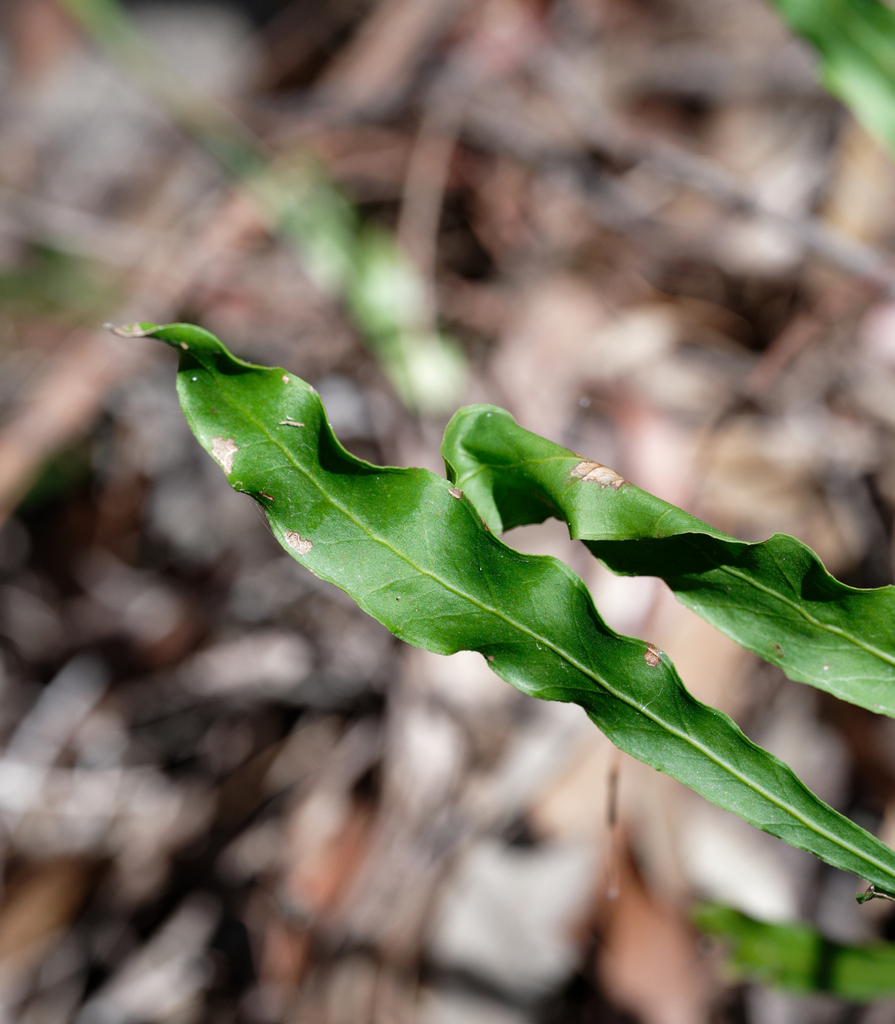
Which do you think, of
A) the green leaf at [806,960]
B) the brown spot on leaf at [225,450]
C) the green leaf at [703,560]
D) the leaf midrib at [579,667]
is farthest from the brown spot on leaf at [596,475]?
the green leaf at [806,960]

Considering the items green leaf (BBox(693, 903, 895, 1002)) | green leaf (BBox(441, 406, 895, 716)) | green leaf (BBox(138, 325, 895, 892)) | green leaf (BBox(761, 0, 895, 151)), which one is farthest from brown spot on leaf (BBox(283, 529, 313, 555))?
green leaf (BBox(761, 0, 895, 151))

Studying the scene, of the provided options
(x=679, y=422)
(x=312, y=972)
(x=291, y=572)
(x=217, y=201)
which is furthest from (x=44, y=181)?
(x=312, y=972)

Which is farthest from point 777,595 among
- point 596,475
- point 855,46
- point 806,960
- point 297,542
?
point 855,46

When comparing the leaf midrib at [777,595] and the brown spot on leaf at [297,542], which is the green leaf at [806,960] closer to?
the leaf midrib at [777,595]

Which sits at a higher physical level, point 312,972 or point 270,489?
point 270,489

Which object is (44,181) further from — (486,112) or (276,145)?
(486,112)

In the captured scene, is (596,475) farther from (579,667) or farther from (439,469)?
(439,469)

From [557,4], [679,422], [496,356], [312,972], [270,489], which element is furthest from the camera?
[557,4]
